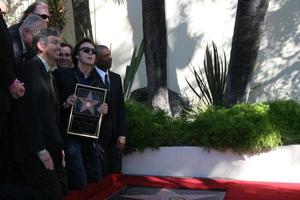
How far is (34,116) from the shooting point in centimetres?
441

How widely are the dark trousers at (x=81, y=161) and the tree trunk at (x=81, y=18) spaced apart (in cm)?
410

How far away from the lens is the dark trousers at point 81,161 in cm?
571

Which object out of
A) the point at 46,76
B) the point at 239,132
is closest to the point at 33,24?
the point at 46,76

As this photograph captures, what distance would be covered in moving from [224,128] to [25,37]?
8.43ft

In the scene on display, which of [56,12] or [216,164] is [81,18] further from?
[216,164]

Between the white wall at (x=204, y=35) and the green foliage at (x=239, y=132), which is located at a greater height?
the white wall at (x=204, y=35)

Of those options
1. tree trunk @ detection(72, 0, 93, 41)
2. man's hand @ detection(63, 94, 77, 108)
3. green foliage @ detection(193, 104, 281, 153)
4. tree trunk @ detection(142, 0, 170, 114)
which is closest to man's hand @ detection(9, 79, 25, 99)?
man's hand @ detection(63, 94, 77, 108)

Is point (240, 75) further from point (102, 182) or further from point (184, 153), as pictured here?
point (102, 182)

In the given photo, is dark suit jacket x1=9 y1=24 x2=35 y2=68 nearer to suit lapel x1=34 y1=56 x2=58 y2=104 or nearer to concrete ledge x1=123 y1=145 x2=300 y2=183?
suit lapel x1=34 y1=56 x2=58 y2=104

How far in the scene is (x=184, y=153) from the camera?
662 centimetres

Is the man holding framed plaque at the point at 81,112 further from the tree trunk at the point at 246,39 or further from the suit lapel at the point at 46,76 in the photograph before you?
the tree trunk at the point at 246,39

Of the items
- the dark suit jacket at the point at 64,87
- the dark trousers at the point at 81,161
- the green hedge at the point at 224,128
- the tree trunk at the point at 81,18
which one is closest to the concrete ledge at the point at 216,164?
the green hedge at the point at 224,128

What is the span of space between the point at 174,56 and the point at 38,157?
6.01 m

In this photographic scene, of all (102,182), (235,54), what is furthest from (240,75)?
(102,182)
